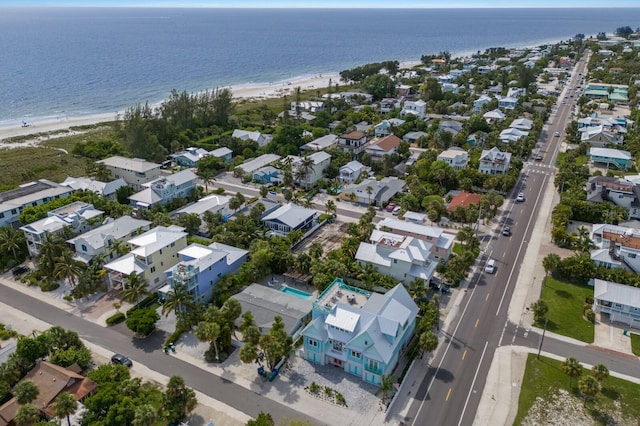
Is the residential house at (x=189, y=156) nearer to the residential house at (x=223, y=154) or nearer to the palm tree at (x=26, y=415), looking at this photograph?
the residential house at (x=223, y=154)

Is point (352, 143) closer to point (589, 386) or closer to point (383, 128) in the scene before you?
point (383, 128)

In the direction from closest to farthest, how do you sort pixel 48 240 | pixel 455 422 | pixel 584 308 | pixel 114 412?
pixel 114 412 → pixel 455 422 → pixel 584 308 → pixel 48 240

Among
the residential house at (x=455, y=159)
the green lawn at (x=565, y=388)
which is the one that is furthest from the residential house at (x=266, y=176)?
the green lawn at (x=565, y=388)

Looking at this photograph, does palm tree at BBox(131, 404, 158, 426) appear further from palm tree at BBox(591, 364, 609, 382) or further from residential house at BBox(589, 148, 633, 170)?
residential house at BBox(589, 148, 633, 170)

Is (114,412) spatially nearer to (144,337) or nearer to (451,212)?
(144,337)

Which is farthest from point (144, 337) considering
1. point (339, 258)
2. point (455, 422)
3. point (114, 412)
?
point (455, 422)

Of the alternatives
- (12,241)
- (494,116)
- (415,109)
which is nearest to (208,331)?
(12,241)

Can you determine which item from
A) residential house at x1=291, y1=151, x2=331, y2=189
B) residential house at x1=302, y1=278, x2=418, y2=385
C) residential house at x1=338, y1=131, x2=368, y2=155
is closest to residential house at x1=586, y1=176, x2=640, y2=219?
residential house at x1=338, y1=131, x2=368, y2=155
